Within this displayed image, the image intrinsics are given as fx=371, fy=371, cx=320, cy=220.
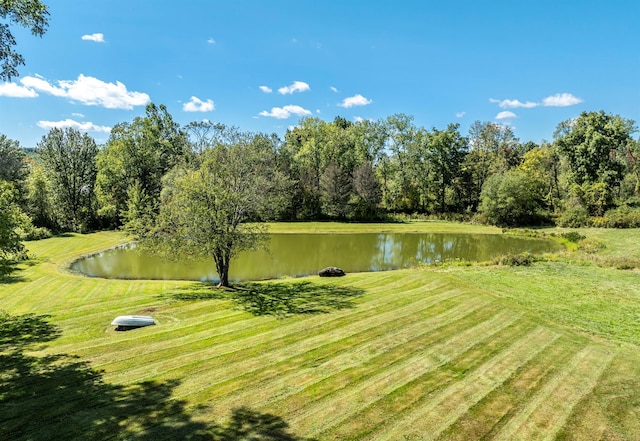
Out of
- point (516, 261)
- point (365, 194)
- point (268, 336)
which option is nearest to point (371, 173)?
point (365, 194)

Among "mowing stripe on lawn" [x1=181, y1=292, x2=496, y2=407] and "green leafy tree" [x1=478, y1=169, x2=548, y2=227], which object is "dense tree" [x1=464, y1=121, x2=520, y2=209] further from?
"mowing stripe on lawn" [x1=181, y1=292, x2=496, y2=407]

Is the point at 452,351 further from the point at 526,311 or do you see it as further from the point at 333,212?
the point at 333,212

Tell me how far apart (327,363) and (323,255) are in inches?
881

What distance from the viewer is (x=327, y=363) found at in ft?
31.8

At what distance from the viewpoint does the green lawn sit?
7.09m

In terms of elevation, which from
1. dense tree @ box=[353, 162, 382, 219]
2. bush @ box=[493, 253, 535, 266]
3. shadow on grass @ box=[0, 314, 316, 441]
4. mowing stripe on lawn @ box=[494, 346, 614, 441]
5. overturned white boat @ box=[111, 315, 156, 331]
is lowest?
mowing stripe on lawn @ box=[494, 346, 614, 441]

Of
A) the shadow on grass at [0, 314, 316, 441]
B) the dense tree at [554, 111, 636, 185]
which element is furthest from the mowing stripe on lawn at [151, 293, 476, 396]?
the dense tree at [554, 111, 636, 185]

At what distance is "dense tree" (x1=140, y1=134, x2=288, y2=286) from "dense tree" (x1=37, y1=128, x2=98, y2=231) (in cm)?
3515

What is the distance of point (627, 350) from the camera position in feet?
35.4

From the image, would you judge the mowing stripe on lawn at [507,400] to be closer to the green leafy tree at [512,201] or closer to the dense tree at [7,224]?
the dense tree at [7,224]

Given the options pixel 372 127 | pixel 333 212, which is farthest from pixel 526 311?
pixel 372 127

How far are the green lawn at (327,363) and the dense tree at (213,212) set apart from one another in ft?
7.07

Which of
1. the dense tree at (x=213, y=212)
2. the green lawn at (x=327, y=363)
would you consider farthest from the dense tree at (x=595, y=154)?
the dense tree at (x=213, y=212)

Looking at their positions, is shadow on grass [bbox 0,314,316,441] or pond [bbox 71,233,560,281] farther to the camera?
pond [bbox 71,233,560,281]
